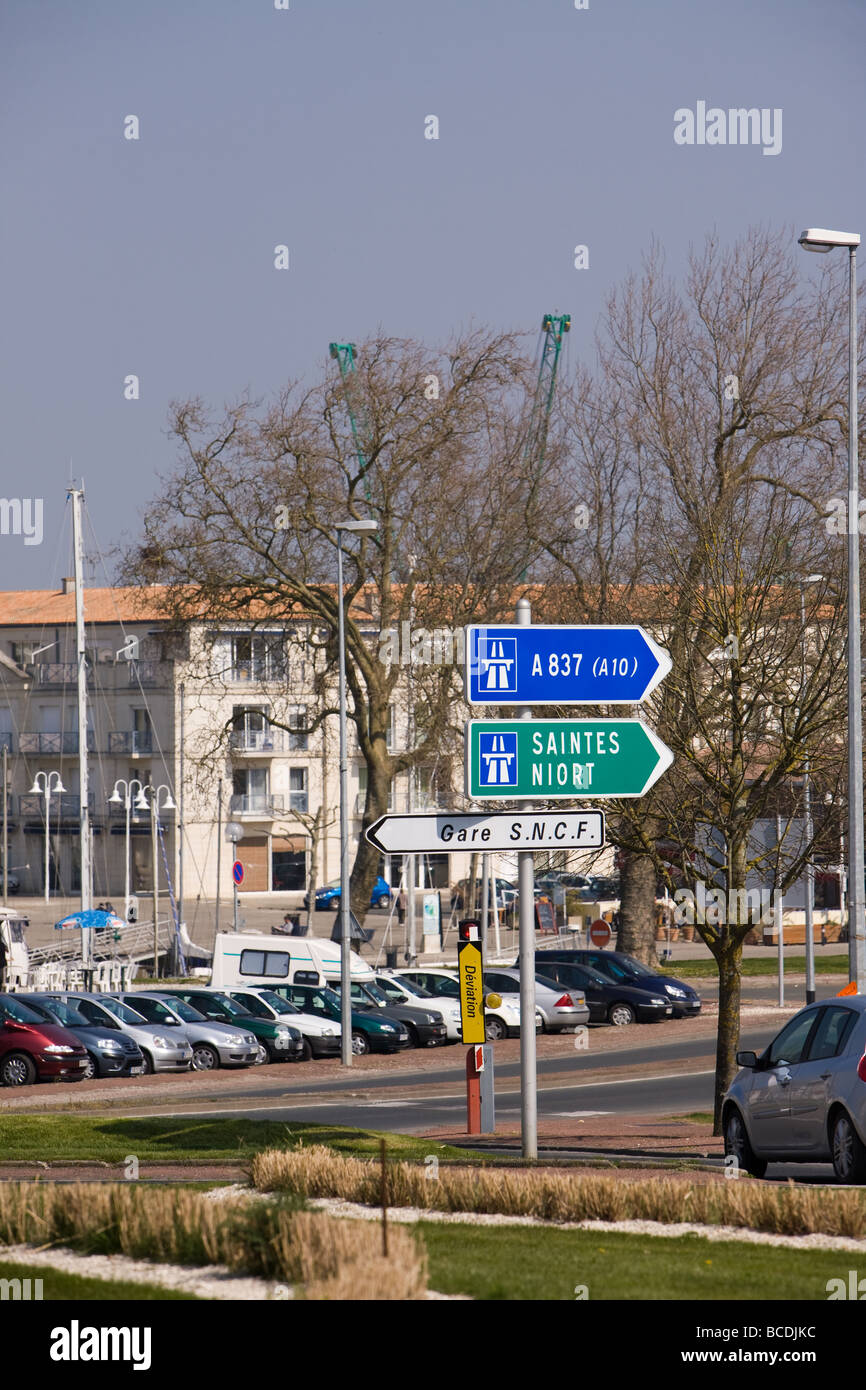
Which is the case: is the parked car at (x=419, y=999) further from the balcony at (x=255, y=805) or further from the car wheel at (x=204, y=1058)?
the balcony at (x=255, y=805)

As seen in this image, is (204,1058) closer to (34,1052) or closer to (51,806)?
(34,1052)

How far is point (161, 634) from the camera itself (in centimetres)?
4041

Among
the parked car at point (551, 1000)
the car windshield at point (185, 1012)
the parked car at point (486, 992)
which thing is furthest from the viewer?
the parked car at point (551, 1000)

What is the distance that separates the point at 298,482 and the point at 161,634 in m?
4.90

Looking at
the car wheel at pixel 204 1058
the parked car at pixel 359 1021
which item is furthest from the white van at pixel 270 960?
the car wheel at pixel 204 1058

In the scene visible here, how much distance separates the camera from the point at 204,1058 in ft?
98.2

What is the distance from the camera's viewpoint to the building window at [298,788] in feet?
262

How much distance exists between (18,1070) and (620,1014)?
565 inches

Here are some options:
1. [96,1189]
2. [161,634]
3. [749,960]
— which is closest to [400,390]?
[161,634]

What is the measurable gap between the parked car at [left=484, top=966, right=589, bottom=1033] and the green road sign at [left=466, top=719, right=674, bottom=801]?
77.1ft

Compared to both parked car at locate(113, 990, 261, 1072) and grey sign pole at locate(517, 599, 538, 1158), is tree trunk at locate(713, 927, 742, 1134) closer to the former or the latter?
grey sign pole at locate(517, 599, 538, 1158)

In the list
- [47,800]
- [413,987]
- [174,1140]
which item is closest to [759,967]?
[413,987]
